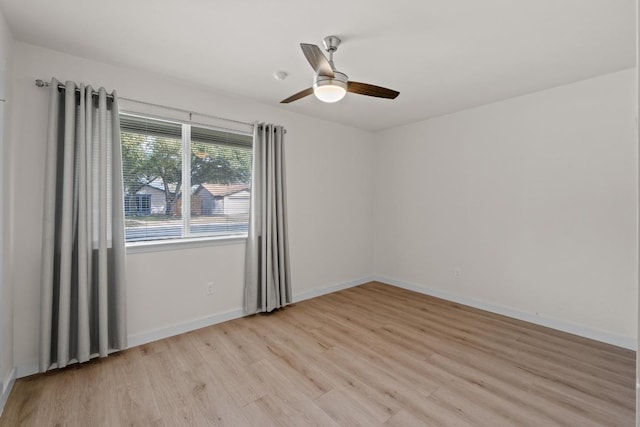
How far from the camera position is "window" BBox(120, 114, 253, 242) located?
→ 2680 mm

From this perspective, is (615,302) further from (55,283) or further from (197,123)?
(55,283)

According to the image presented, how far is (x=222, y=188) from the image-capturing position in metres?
3.26

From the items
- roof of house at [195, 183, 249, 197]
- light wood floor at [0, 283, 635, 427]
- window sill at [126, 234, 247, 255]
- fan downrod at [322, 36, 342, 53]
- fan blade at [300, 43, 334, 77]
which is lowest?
light wood floor at [0, 283, 635, 427]

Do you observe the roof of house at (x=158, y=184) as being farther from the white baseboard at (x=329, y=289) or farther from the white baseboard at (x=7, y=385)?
the white baseboard at (x=329, y=289)

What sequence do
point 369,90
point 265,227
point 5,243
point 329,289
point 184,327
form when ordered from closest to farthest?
point 5,243 < point 369,90 < point 184,327 < point 265,227 < point 329,289

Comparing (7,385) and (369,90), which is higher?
(369,90)

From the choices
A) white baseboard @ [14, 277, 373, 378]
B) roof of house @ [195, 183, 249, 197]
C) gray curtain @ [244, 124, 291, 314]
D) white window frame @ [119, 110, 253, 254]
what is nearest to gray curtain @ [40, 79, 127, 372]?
white baseboard @ [14, 277, 373, 378]

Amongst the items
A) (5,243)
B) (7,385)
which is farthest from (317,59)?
(7,385)

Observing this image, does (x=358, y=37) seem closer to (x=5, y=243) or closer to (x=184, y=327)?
(x=5, y=243)

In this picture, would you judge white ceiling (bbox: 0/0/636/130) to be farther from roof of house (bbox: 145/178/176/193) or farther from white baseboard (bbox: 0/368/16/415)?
white baseboard (bbox: 0/368/16/415)

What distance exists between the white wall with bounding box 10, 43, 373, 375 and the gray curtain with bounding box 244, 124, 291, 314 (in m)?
0.18

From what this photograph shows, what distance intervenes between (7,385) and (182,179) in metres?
1.94

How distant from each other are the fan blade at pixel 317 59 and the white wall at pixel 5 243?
71.8 inches

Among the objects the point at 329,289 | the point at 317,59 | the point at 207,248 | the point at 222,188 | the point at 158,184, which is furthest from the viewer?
the point at 329,289
